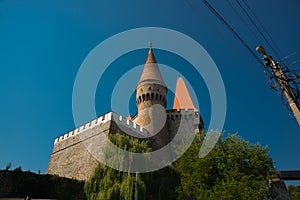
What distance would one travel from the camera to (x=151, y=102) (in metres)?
22.7

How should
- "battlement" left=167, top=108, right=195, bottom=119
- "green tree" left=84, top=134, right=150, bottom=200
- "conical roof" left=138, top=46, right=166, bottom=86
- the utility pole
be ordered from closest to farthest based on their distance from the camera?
the utility pole, "green tree" left=84, top=134, right=150, bottom=200, "conical roof" left=138, top=46, right=166, bottom=86, "battlement" left=167, top=108, right=195, bottom=119

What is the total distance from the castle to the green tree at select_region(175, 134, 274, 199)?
5.77m

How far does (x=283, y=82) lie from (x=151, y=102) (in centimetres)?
1582

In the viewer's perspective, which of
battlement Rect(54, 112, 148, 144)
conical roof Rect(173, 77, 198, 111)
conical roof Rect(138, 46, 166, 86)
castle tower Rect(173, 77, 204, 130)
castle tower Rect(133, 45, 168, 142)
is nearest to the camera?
battlement Rect(54, 112, 148, 144)

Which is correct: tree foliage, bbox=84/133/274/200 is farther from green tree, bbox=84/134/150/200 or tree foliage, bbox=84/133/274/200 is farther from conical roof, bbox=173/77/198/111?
conical roof, bbox=173/77/198/111

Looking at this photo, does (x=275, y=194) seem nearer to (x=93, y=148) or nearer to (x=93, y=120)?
(x=93, y=148)

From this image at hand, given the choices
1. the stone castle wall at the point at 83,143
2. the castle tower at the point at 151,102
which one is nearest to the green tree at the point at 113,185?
the stone castle wall at the point at 83,143

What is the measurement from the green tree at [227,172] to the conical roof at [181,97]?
1672 centimetres

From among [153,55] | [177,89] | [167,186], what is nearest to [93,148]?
[167,186]

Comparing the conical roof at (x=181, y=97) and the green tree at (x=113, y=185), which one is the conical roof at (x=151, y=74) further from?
the green tree at (x=113, y=185)

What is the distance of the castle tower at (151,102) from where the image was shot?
2153cm

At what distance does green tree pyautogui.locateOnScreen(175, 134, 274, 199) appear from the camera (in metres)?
10.5

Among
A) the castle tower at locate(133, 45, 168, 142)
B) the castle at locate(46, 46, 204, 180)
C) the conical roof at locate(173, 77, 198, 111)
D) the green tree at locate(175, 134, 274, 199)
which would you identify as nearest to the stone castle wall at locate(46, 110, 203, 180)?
the castle at locate(46, 46, 204, 180)

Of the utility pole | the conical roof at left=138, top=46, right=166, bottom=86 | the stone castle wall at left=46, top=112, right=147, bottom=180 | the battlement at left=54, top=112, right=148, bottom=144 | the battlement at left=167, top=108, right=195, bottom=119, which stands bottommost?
the utility pole
